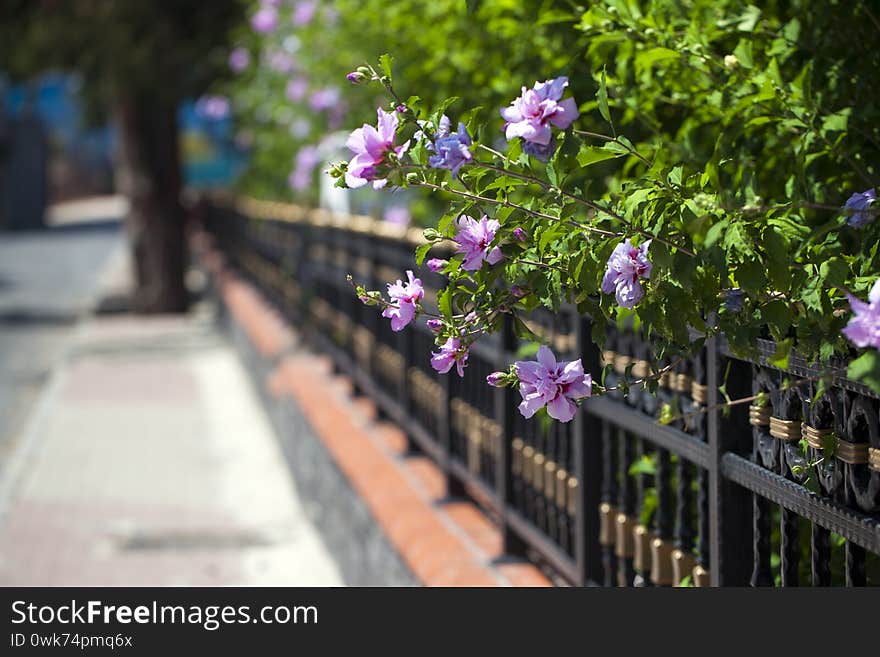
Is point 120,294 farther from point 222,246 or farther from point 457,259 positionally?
point 457,259

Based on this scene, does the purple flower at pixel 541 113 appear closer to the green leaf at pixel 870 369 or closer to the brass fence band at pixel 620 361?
the green leaf at pixel 870 369

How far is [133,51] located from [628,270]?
1319 cm

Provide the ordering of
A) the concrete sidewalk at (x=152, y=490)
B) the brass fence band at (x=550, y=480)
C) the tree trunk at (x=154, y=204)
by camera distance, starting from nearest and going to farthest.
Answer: the brass fence band at (x=550, y=480) → the concrete sidewalk at (x=152, y=490) → the tree trunk at (x=154, y=204)

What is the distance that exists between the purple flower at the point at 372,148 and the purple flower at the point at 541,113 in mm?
182

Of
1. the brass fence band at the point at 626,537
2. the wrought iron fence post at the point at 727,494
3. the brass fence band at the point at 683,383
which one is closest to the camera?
the wrought iron fence post at the point at 727,494

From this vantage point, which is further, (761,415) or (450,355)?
(761,415)

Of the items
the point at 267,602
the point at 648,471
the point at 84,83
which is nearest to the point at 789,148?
the point at 648,471

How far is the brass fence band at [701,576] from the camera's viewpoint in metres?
3.16

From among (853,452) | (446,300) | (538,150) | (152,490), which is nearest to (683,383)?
(853,452)

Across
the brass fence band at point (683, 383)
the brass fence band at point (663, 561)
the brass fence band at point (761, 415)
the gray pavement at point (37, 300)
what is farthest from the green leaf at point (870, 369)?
the gray pavement at point (37, 300)

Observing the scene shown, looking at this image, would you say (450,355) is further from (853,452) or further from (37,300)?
(37,300)

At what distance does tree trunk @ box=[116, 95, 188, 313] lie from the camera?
54.7 ft

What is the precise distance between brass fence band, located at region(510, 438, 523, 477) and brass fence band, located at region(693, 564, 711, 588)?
1553 mm

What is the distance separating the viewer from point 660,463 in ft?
11.1
